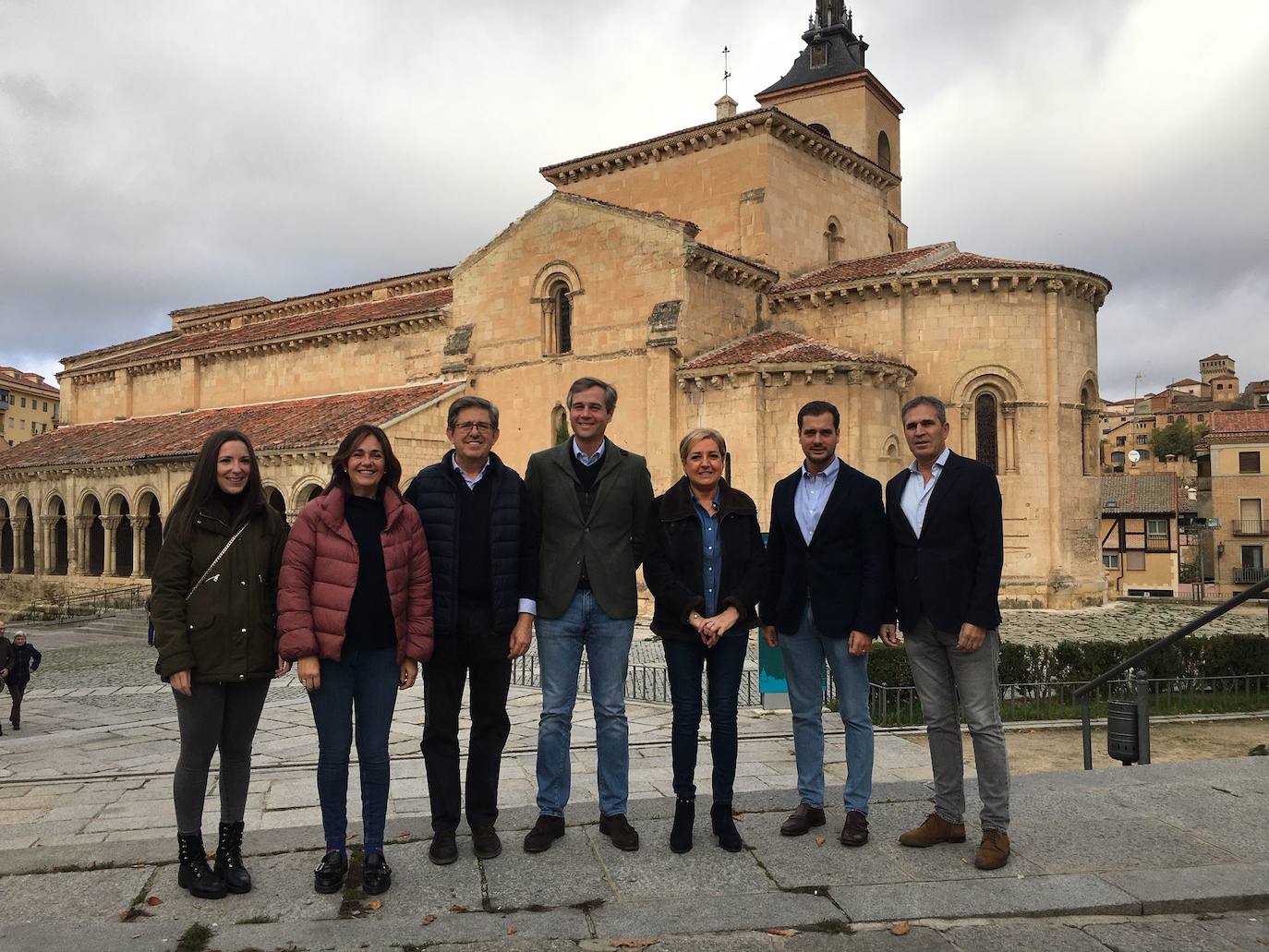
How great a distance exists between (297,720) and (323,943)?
7061 mm

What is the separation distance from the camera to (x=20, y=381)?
7962 centimetres

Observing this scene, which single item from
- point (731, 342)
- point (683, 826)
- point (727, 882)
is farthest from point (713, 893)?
point (731, 342)

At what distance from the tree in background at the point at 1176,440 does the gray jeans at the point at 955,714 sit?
72.7 m

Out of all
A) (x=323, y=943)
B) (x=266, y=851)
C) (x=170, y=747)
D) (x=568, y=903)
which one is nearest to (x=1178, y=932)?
(x=568, y=903)

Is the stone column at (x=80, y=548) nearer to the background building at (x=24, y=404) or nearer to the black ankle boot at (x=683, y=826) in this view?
the black ankle boot at (x=683, y=826)

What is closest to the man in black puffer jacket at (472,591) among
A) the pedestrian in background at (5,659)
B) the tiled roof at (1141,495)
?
the pedestrian in background at (5,659)

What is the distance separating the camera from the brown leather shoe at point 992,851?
447 centimetres

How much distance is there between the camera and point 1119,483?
138 ft

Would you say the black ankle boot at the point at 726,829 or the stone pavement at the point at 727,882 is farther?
the black ankle boot at the point at 726,829

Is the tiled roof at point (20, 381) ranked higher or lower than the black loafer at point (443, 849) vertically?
higher

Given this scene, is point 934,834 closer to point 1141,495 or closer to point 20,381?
point 1141,495

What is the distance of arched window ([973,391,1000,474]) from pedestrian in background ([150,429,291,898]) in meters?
20.2

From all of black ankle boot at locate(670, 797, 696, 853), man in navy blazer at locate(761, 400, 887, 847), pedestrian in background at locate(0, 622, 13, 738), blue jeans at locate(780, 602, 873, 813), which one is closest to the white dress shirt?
man in navy blazer at locate(761, 400, 887, 847)

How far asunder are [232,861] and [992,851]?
12.0 ft
